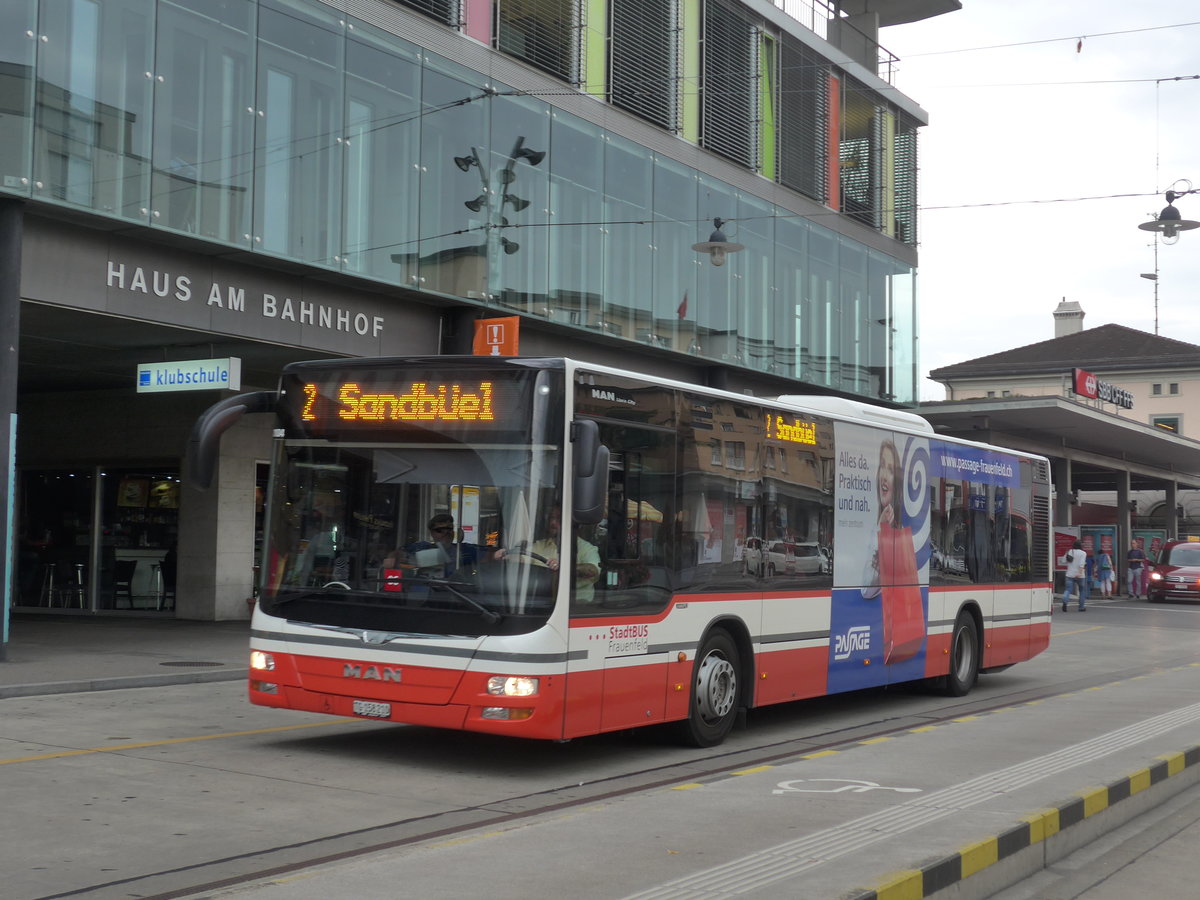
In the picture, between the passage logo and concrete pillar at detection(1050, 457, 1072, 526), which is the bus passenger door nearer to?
the passage logo

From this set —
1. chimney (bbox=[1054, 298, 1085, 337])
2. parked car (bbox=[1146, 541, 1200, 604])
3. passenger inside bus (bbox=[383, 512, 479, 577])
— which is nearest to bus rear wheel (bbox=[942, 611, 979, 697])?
passenger inside bus (bbox=[383, 512, 479, 577])

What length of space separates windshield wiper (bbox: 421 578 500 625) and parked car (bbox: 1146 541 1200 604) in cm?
3890

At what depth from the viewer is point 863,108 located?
33.8m

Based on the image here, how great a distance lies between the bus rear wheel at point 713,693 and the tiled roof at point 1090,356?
75505mm

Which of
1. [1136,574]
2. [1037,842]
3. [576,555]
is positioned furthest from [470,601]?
[1136,574]

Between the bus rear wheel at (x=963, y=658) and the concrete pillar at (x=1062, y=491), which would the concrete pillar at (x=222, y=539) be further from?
the concrete pillar at (x=1062, y=491)

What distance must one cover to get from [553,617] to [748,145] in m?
21.9

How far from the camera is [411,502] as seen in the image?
895cm

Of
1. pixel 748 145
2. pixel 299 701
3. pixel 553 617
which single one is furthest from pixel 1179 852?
pixel 748 145

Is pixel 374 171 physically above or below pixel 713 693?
above

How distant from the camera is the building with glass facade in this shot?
1614cm

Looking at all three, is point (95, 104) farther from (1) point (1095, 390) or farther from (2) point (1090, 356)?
(2) point (1090, 356)

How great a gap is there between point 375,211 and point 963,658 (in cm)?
1024

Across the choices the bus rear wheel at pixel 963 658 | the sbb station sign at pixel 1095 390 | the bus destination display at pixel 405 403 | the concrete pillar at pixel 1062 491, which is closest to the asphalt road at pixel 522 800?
the bus rear wheel at pixel 963 658
